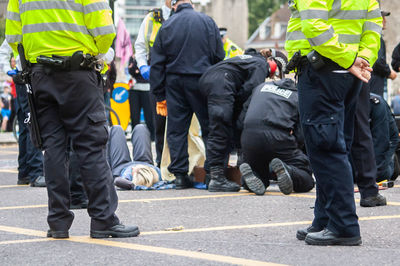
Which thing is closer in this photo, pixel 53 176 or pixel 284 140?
pixel 53 176

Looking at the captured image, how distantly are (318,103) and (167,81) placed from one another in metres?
4.17

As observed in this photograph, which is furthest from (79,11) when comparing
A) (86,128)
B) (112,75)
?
(112,75)

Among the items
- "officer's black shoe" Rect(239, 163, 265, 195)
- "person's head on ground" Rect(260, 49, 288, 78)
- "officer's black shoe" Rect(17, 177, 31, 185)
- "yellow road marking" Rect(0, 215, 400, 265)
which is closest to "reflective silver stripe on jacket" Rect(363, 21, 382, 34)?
"yellow road marking" Rect(0, 215, 400, 265)

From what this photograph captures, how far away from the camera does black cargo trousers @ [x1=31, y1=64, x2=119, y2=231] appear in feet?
19.1

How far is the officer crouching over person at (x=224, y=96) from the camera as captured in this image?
29.2ft

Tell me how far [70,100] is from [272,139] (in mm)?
3133

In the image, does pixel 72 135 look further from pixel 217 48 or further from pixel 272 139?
pixel 217 48

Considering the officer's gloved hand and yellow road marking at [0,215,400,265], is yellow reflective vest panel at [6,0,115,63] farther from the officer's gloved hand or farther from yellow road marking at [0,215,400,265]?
the officer's gloved hand

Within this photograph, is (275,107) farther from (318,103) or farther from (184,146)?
(318,103)

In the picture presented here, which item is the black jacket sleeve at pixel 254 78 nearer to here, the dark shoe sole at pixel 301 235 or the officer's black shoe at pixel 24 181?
the officer's black shoe at pixel 24 181

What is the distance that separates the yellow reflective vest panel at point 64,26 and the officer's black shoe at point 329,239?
190 cm

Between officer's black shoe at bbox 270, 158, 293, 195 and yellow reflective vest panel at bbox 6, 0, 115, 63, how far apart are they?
2.75 m

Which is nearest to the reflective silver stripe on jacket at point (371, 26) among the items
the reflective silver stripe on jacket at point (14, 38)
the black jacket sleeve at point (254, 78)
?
the reflective silver stripe on jacket at point (14, 38)

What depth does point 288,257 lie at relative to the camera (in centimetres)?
495
